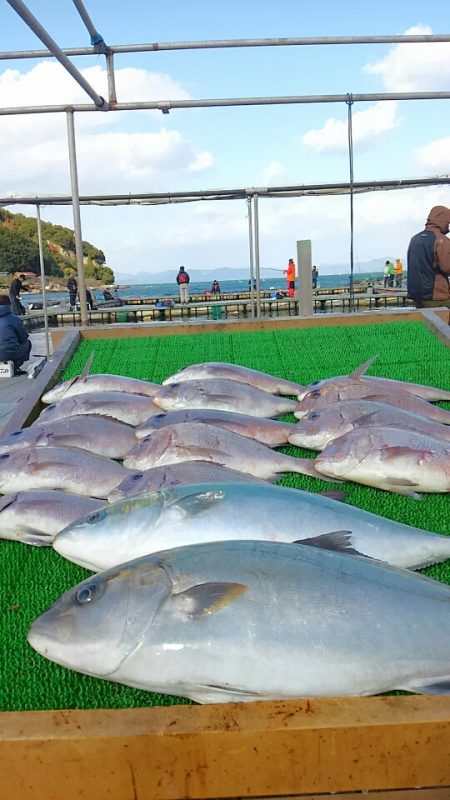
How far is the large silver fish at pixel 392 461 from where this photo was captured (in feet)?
10.4

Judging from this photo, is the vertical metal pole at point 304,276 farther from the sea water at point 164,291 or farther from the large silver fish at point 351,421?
the sea water at point 164,291

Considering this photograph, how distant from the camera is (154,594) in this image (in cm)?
189

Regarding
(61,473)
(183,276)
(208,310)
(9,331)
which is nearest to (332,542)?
(61,473)

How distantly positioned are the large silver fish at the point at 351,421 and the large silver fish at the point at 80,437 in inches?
37.7

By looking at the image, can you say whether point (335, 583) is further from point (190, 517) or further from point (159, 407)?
point (159, 407)

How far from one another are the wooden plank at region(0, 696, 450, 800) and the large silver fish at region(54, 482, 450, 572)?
2.37 feet

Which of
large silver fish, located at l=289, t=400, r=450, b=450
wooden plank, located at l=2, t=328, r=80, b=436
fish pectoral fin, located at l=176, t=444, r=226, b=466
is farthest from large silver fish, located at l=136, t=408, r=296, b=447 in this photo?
wooden plank, located at l=2, t=328, r=80, b=436

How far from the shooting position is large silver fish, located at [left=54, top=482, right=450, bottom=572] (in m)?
2.38

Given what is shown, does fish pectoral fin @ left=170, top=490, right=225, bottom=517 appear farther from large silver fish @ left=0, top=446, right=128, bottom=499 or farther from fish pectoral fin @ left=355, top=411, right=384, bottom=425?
fish pectoral fin @ left=355, top=411, right=384, bottom=425

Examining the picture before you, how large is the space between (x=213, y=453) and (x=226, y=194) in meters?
6.89

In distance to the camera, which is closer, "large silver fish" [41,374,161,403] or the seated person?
"large silver fish" [41,374,161,403]

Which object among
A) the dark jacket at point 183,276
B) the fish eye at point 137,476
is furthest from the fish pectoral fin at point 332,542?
the dark jacket at point 183,276

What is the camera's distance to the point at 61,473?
329cm

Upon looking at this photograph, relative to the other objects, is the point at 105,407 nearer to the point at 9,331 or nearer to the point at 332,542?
the point at 332,542
